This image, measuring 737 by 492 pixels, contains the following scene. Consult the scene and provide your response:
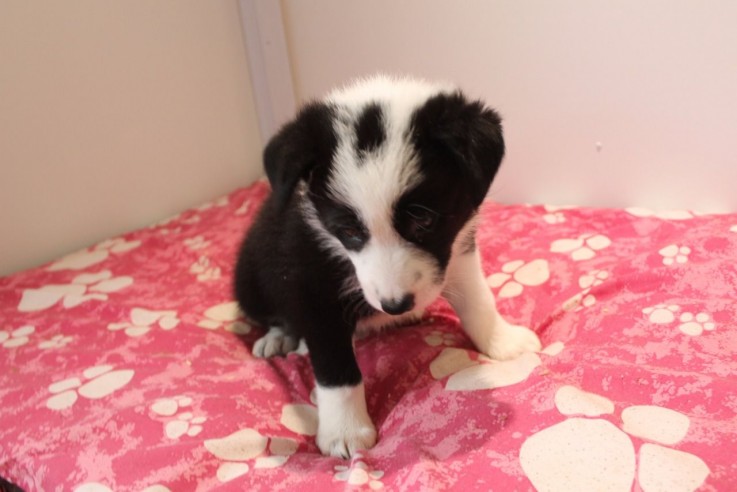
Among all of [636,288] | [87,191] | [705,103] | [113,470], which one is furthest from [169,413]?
[705,103]

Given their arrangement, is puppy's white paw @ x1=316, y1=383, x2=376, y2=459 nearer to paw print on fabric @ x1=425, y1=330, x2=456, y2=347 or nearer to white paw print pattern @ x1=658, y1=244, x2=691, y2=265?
paw print on fabric @ x1=425, y1=330, x2=456, y2=347

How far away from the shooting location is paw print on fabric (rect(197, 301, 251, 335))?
2.21 m

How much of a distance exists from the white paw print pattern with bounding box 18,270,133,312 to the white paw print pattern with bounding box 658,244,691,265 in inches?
82.6

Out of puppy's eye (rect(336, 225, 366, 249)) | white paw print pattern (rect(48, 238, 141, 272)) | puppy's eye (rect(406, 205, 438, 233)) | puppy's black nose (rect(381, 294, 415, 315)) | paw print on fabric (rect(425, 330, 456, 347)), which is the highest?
puppy's eye (rect(406, 205, 438, 233))

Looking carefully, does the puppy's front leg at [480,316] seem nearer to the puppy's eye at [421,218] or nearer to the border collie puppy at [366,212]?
the border collie puppy at [366,212]

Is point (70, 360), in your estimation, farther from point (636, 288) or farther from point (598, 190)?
point (598, 190)

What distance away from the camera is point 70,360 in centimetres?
194

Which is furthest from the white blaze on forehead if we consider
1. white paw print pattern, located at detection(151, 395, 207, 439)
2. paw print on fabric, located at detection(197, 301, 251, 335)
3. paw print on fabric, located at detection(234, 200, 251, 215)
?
paw print on fabric, located at detection(234, 200, 251, 215)

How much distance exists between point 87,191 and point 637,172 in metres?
2.56

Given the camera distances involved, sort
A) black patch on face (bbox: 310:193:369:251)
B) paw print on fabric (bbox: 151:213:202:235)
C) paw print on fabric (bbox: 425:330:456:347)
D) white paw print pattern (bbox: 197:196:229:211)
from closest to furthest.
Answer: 1. black patch on face (bbox: 310:193:369:251)
2. paw print on fabric (bbox: 425:330:456:347)
3. paw print on fabric (bbox: 151:213:202:235)
4. white paw print pattern (bbox: 197:196:229:211)

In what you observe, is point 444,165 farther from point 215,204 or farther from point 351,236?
point 215,204

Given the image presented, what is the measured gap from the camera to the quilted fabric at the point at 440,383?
4.13 ft

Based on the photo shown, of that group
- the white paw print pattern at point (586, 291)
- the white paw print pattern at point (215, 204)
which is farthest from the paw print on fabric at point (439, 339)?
the white paw print pattern at point (215, 204)

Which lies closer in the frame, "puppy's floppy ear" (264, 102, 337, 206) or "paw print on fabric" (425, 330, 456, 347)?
"puppy's floppy ear" (264, 102, 337, 206)
